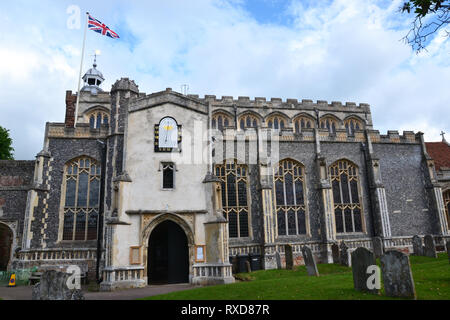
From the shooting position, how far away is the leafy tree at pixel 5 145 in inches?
979

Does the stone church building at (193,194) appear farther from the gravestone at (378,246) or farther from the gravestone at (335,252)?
the gravestone at (378,246)

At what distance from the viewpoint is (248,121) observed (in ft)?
92.4

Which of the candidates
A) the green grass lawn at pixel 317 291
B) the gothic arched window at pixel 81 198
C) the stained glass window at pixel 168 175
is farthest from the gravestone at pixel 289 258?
the gothic arched window at pixel 81 198

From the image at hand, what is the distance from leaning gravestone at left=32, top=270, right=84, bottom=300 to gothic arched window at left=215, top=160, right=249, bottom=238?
11.2 metres

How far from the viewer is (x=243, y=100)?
2838 cm

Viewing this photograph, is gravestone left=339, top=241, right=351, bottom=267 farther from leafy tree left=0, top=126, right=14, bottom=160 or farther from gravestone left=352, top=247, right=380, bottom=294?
leafy tree left=0, top=126, right=14, bottom=160

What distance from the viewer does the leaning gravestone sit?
732 centimetres

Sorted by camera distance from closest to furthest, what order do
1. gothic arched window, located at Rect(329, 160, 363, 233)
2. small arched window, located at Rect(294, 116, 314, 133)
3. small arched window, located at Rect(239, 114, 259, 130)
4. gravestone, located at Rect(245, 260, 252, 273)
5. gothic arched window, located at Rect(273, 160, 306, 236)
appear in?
gravestone, located at Rect(245, 260, 252, 273)
gothic arched window, located at Rect(273, 160, 306, 236)
gothic arched window, located at Rect(329, 160, 363, 233)
small arched window, located at Rect(239, 114, 259, 130)
small arched window, located at Rect(294, 116, 314, 133)

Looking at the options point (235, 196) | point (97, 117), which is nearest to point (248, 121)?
point (235, 196)

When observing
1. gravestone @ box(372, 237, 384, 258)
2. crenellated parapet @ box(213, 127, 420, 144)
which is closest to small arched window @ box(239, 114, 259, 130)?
crenellated parapet @ box(213, 127, 420, 144)

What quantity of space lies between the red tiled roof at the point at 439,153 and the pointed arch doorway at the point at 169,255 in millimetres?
20484

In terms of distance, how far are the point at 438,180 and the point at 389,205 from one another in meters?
5.21

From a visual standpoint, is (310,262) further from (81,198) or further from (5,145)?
(5,145)
